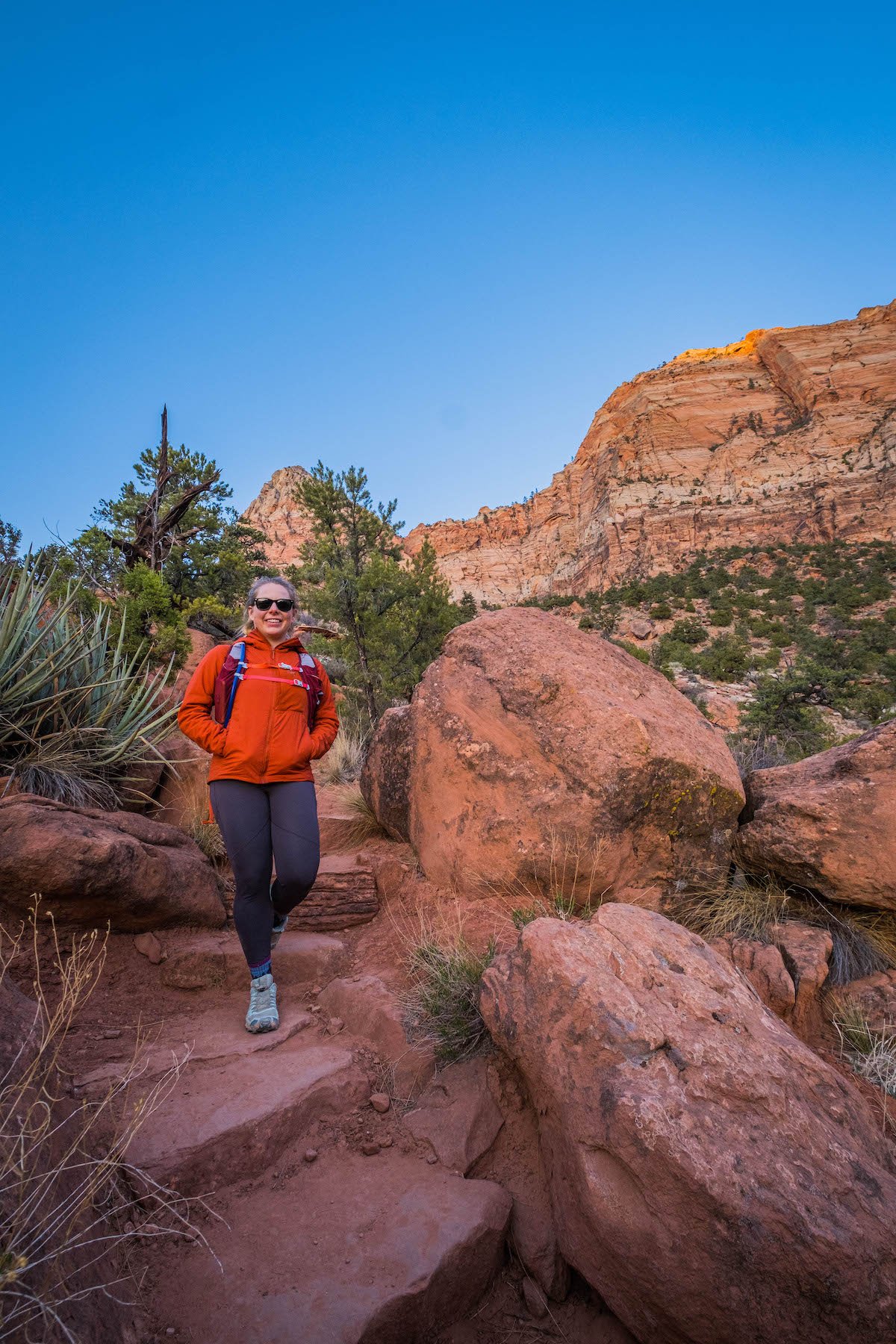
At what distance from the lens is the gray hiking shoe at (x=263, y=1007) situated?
2.84 meters

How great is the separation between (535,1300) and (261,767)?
7.40ft

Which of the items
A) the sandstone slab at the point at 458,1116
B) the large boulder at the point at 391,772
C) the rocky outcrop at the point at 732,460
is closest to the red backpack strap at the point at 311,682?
the large boulder at the point at 391,772

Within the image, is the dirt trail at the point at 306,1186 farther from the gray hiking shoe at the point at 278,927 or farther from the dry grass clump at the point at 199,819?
the dry grass clump at the point at 199,819

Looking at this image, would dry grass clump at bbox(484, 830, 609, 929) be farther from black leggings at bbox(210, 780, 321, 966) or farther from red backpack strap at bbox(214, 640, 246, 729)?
red backpack strap at bbox(214, 640, 246, 729)

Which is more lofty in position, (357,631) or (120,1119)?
(357,631)

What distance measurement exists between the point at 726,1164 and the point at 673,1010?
1.61ft

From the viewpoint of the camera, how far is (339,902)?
4121 millimetres

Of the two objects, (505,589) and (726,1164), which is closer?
(726,1164)

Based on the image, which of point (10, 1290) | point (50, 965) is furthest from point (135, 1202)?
point (50, 965)

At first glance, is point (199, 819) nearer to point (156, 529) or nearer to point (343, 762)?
point (343, 762)

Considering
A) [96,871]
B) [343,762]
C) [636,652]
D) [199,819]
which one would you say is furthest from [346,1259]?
[636,652]

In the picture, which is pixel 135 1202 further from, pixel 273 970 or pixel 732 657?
pixel 732 657

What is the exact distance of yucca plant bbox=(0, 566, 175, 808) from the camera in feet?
13.2

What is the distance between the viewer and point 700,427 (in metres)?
53.1
